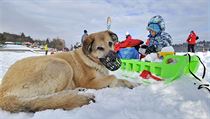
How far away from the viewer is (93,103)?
10.1 ft

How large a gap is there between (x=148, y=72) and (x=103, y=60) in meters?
1.23

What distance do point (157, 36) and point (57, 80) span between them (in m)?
4.17

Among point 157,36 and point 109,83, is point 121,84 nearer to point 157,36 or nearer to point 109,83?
point 109,83

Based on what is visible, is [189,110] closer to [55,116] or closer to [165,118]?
[165,118]

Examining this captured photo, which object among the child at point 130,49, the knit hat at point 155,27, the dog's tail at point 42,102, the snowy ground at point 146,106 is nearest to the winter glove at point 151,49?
the knit hat at point 155,27

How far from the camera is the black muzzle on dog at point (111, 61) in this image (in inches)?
165

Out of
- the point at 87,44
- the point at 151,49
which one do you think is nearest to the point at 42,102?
the point at 87,44

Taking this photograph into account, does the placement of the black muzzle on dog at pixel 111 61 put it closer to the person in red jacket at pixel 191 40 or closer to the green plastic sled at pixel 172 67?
the green plastic sled at pixel 172 67

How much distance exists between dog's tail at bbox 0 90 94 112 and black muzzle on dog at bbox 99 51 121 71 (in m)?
1.16

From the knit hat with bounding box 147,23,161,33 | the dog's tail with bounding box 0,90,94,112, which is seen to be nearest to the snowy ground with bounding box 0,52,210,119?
the dog's tail with bounding box 0,90,94,112

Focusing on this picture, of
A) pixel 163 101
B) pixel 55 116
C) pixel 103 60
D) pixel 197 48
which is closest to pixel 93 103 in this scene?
pixel 55 116

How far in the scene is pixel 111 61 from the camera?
4.25 metres

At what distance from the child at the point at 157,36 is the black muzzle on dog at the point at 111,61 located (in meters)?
2.70

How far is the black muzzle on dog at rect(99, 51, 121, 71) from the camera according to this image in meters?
4.20
